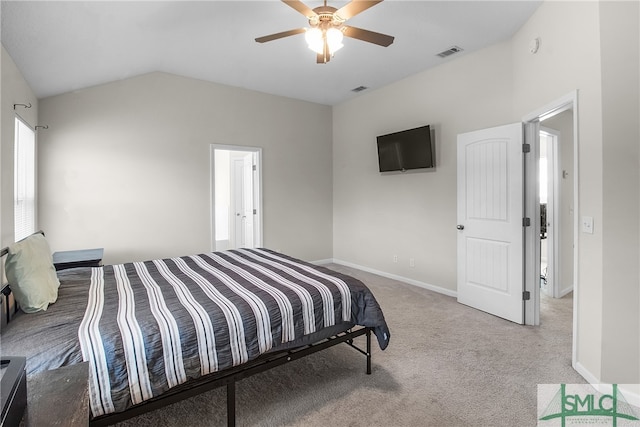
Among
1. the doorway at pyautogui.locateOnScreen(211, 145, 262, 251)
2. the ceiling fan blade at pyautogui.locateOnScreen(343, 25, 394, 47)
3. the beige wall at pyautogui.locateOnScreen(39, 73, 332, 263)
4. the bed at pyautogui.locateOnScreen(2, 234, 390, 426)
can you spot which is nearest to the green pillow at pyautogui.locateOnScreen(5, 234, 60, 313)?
the bed at pyautogui.locateOnScreen(2, 234, 390, 426)

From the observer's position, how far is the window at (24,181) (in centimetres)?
281

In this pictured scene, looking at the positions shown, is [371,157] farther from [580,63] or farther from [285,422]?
[285,422]

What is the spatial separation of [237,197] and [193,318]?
4.75m

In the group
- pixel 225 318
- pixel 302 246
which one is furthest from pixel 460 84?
pixel 225 318

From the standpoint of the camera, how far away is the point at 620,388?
205 centimetres

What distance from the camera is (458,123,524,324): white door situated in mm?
3227

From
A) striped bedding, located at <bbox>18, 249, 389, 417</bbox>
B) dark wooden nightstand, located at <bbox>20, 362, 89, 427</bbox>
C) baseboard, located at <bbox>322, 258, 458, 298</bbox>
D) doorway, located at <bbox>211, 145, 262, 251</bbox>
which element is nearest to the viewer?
dark wooden nightstand, located at <bbox>20, 362, 89, 427</bbox>

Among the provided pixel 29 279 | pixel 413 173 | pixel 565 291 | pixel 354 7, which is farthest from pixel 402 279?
pixel 29 279

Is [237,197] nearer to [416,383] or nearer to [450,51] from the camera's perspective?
[450,51]

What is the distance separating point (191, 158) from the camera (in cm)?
451

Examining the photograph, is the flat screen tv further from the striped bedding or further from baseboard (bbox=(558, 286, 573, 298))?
the striped bedding

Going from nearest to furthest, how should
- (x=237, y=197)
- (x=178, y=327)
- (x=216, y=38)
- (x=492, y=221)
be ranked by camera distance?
1. (x=178, y=327)
2. (x=216, y=38)
3. (x=492, y=221)
4. (x=237, y=197)

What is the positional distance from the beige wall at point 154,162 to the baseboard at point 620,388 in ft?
13.2

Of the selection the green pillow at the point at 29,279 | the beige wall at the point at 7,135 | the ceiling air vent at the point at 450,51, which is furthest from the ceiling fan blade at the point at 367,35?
the green pillow at the point at 29,279
